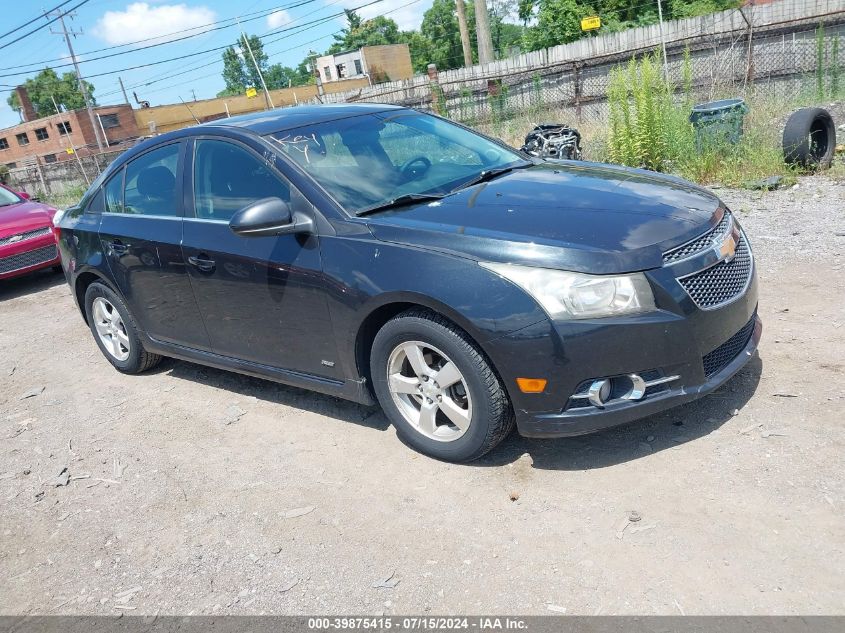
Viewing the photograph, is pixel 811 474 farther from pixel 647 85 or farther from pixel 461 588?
pixel 647 85

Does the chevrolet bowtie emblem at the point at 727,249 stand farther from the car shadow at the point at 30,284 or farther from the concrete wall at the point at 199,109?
the concrete wall at the point at 199,109

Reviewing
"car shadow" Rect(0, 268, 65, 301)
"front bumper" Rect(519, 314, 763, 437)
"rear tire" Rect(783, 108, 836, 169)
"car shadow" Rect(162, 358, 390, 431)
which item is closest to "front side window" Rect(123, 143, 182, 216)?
"car shadow" Rect(162, 358, 390, 431)

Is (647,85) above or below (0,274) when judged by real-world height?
above

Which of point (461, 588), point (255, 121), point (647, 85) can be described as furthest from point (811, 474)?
point (647, 85)

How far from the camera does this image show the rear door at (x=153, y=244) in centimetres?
466

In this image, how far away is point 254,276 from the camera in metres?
4.11

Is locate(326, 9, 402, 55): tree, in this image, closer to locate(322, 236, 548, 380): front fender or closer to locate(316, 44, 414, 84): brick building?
locate(316, 44, 414, 84): brick building

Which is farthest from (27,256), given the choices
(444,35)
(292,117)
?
(444,35)

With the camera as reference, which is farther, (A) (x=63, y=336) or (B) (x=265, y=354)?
(A) (x=63, y=336)

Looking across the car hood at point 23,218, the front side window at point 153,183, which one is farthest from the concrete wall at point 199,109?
the front side window at point 153,183

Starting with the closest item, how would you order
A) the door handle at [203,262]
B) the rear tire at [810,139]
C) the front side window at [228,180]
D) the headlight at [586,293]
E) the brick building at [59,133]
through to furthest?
the headlight at [586,293] < the front side window at [228,180] < the door handle at [203,262] < the rear tire at [810,139] < the brick building at [59,133]

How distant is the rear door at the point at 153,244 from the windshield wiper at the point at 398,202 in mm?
1422

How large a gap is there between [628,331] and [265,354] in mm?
2181

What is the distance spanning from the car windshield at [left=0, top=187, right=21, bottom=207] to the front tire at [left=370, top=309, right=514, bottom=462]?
9.16m
